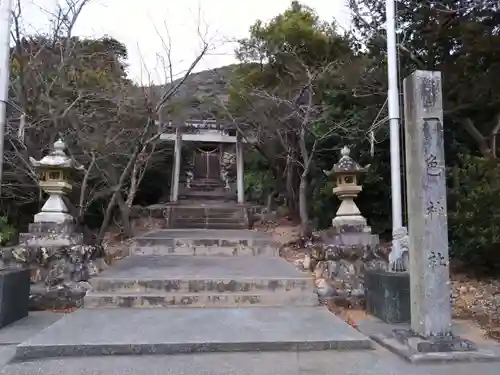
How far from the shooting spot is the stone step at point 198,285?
5.80m

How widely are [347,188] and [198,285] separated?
3.03 meters

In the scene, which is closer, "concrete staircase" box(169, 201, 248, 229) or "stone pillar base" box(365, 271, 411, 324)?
"stone pillar base" box(365, 271, 411, 324)

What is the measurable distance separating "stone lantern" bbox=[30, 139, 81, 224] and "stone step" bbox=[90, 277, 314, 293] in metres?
1.36

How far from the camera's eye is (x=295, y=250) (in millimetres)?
8820

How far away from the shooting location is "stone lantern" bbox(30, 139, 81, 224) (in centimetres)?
650

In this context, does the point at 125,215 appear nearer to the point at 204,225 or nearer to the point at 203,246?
the point at 203,246

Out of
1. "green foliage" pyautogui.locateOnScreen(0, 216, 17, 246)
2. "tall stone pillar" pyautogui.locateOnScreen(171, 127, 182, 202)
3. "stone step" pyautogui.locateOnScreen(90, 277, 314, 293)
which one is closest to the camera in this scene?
"stone step" pyautogui.locateOnScreen(90, 277, 314, 293)

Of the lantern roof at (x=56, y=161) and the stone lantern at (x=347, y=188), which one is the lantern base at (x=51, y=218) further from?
the stone lantern at (x=347, y=188)

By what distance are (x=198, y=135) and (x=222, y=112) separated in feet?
15.3

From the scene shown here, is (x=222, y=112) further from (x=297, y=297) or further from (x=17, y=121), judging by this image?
(x=297, y=297)

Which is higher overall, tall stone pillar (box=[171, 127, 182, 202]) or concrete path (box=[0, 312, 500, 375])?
tall stone pillar (box=[171, 127, 182, 202])

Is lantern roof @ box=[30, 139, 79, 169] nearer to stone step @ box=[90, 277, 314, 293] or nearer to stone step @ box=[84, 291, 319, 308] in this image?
stone step @ box=[90, 277, 314, 293]

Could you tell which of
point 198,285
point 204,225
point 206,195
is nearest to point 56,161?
point 198,285

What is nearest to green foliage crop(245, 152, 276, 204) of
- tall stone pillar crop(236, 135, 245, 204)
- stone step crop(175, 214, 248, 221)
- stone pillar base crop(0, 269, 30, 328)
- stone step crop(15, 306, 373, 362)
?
tall stone pillar crop(236, 135, 245, 204)
